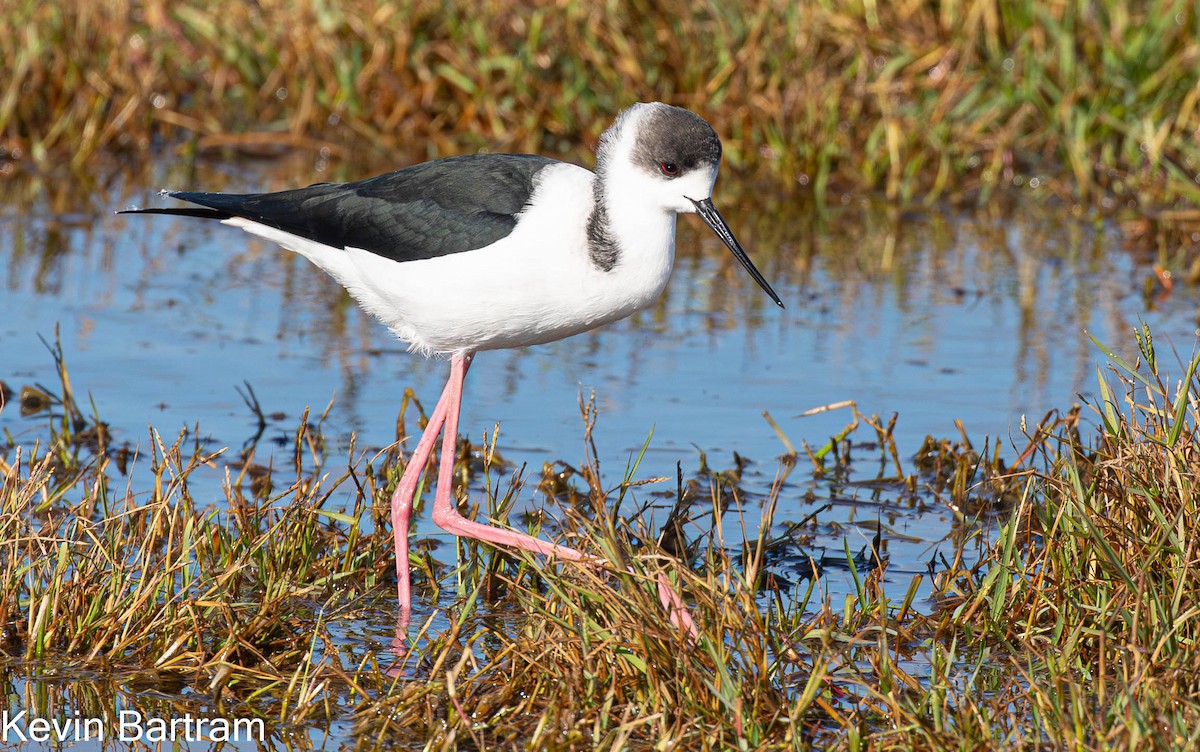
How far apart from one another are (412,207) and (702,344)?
2201 millimetres

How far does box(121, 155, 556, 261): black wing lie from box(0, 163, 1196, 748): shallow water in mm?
876

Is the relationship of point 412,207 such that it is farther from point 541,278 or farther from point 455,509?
point 455,509

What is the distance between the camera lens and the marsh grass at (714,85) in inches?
313

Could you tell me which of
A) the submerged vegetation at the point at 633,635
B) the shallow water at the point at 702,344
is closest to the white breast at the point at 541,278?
the submerged vegetation at the point at 633,635

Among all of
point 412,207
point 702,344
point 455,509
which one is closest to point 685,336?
point 702,344

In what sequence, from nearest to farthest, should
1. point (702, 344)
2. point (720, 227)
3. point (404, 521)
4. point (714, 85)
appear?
point (404, 521) → point (720, 227) → point (702, 344) → point (714, 85)

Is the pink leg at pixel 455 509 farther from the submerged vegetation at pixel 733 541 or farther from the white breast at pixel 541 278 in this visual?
the white breast at pixel 541 278

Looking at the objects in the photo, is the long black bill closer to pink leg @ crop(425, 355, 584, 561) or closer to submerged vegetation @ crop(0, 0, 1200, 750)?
submerged vegetation @ crop(0, 0, 1200, 750)

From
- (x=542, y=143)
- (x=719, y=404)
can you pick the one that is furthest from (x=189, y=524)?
(x=542, y=143)

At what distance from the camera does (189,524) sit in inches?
146

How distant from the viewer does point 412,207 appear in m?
4.43

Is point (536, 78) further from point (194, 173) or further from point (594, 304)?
point (594, 304)

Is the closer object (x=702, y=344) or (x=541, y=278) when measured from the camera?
(x=541, y=278)

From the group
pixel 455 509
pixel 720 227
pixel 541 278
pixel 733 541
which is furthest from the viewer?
pixel 733 541
